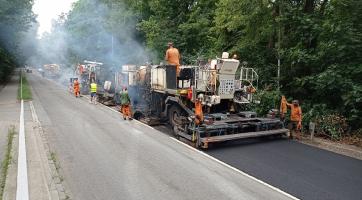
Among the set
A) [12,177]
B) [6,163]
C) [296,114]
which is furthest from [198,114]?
[12,177]

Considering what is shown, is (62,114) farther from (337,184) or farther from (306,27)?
(337,184)

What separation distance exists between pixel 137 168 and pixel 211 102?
4.59m

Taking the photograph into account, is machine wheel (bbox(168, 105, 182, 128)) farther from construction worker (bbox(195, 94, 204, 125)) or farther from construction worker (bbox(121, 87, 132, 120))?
construction worker (bbox(121, 87, 132, 120))

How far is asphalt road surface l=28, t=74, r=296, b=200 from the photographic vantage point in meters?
7.54

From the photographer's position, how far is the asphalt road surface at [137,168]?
7.54 meters

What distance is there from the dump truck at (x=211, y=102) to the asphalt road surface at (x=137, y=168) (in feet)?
2.60

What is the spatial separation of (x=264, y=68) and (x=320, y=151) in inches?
286

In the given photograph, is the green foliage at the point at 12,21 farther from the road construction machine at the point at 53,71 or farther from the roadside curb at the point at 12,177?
the roadside curb at the point at 12,177

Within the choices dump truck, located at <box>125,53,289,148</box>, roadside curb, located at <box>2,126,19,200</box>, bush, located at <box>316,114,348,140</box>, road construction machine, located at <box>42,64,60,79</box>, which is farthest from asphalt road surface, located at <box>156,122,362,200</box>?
road construction machine, located at <box>42,64,60,79</box>

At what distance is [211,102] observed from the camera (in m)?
13.0

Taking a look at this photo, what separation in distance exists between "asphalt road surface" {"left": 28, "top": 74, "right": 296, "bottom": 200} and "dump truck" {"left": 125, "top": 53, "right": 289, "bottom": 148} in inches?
31.2

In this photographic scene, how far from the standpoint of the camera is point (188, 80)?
1400 cm

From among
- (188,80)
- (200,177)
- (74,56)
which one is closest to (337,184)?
(200,177)

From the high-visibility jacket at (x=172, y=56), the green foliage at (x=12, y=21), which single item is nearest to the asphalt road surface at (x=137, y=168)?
the high-visibility jacket at (x=172, y=56)
